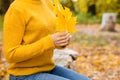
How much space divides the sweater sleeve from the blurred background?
9.49 feet

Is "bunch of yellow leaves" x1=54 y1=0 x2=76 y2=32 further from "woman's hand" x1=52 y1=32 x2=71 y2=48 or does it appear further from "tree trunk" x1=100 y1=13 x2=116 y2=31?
"tree trunk" x1=100 y1=13 x2=116 y2=31

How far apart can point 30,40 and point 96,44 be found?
8.78 meters

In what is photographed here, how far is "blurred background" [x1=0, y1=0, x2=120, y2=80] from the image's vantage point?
7.03 metres

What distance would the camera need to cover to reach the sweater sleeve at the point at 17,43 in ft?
9.34

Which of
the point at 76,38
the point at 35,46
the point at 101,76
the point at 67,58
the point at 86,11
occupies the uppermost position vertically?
the point at 35,46

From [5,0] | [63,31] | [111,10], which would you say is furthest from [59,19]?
[111,10]

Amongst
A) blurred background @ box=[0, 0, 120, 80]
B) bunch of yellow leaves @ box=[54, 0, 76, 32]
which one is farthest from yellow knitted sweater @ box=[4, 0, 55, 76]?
blurred background @ box=[0, 0, 120, 80]

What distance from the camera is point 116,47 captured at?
36.4 feet

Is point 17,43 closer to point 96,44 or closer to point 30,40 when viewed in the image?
point 30,40

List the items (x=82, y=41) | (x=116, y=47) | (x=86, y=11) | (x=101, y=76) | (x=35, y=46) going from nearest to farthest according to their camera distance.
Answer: (x=35, y=46), (x=101, y=76), (x=116, y=47), (x=82, y=41), (x=86, y=11)

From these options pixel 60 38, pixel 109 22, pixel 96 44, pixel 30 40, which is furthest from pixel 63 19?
pixel 109 22

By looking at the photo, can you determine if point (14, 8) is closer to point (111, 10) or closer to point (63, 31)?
point (63, 31)

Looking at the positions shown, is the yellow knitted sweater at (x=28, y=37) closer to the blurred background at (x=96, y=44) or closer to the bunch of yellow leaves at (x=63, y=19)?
the bunch of yellow leaves at (x=63, y=19)

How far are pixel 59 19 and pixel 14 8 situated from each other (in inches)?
13.6
